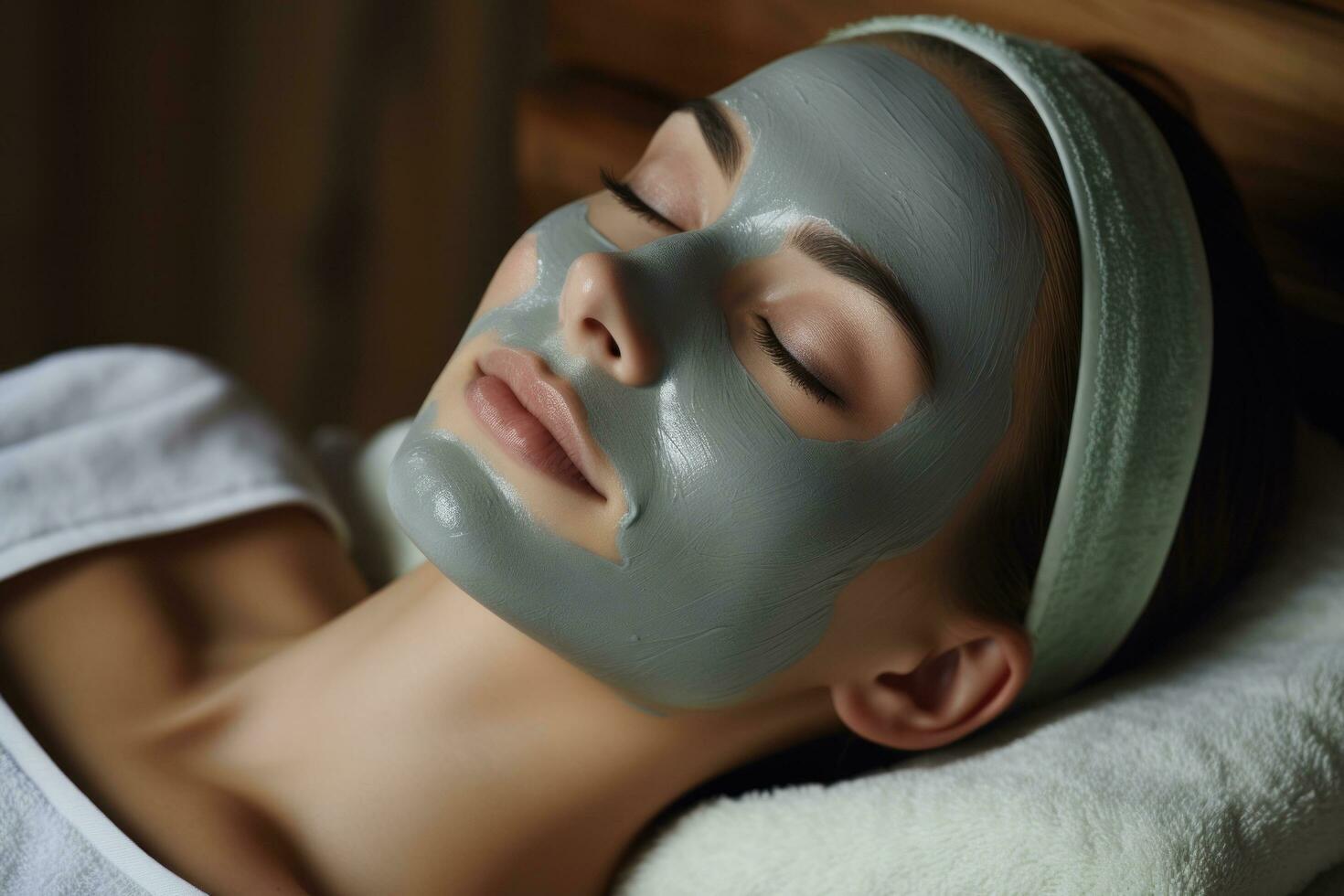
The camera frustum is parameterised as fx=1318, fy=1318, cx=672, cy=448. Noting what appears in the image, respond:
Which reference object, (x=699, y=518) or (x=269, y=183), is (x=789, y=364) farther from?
(x=269, y=183)

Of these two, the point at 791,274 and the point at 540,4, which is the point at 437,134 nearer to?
the point at 540,4

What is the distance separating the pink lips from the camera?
0.90 meters

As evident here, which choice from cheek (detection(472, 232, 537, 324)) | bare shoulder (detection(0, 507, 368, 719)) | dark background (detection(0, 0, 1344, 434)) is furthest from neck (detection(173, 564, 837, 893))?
dark background (detection(0, 0, 1344, 434))

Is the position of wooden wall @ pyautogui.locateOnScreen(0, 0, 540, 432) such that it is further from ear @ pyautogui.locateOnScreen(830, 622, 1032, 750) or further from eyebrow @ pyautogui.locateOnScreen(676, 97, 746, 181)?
ear @ pyautogui.locateOnScreen(830, 622, 1032, 750)

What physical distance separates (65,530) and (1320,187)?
1186 millimetres

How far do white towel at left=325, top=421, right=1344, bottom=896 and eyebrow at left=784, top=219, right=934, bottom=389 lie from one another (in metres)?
0.32

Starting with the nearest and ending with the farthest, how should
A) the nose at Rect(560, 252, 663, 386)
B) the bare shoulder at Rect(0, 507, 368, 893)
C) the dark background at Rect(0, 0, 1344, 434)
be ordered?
the nose at Rect(560, 252, 663, 386) → the bare shoulder at Rect(0, 507, 368, 893) → the dark background at Rect(0, 0, 1344, 434)

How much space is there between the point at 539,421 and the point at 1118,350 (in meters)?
0.42

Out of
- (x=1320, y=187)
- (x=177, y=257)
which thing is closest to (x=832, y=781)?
(x=1320, y=187)

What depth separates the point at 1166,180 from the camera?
3.34ft

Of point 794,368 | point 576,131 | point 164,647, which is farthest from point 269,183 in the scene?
point 794,368

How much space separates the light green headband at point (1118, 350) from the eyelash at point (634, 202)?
0.28m

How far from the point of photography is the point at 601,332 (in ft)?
2.97

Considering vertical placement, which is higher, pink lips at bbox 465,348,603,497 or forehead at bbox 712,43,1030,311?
forehead at bbox 712,43,1030,311
